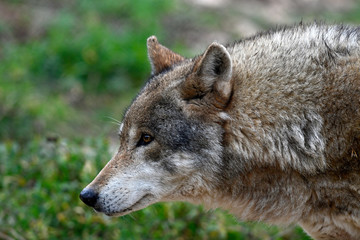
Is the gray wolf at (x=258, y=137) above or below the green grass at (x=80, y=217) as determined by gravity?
above

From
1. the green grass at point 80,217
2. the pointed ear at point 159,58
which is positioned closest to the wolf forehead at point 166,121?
the pointed ear at point 159,58

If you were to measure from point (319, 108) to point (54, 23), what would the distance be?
22.7 ft

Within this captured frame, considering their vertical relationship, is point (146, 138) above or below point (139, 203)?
above

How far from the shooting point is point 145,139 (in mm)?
4285

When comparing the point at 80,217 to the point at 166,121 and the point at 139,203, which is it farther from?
the point at 166,121

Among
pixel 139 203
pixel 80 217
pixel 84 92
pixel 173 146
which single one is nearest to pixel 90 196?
pixel 139 203

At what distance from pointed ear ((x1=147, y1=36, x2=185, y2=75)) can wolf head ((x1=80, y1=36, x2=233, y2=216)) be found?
397 millimetres

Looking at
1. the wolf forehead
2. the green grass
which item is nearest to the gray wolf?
the wolf forehead

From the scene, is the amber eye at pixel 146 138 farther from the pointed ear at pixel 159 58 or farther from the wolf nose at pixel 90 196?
the pointed ear at pixel 159 58

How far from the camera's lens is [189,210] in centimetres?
553

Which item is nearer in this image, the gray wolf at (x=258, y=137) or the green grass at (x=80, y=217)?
the gray wolf at (x=258, y=137)

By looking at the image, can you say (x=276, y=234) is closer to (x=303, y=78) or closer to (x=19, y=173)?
(x=303, y=78)

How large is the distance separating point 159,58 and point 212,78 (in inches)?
33.3

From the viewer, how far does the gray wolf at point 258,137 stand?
3.96 metres
